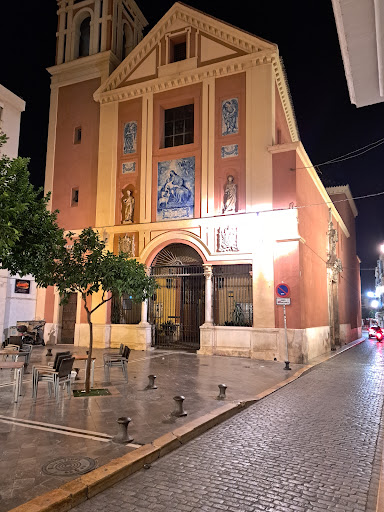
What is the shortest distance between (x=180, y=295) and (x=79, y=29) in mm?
15914

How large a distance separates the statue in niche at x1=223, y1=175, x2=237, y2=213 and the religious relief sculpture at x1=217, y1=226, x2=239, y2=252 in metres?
0.82

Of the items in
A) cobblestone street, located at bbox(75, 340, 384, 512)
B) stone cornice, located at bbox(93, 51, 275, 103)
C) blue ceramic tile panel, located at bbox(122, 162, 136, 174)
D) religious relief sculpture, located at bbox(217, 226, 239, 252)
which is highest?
stone cornice, located at bbox(93, 51, 275, 103)

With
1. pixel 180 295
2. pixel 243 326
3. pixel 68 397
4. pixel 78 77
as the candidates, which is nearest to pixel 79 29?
pixel 78 77

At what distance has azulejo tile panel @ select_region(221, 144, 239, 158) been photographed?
1758 centimetres

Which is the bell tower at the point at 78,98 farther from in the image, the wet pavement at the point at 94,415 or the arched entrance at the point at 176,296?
the wet pavement at the point at 94,415

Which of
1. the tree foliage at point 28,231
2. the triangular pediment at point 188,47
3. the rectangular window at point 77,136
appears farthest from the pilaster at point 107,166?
the tree foliage at point 28,231

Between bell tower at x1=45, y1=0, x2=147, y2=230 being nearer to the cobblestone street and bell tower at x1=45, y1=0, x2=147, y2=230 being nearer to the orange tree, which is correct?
the orange tree

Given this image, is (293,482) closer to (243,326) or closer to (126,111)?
(243,326)

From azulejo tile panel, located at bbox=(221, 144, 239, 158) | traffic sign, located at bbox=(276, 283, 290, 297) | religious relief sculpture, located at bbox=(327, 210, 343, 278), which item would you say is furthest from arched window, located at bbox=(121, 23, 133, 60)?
traffic sign, located at bbox=(276, 283, 290, 297)

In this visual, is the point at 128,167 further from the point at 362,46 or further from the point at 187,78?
the point at 362,46

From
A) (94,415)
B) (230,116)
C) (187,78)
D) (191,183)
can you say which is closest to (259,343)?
(191,183)

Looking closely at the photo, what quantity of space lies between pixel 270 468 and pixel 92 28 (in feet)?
78.2

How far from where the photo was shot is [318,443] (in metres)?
5.71

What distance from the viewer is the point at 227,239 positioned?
16.9m
